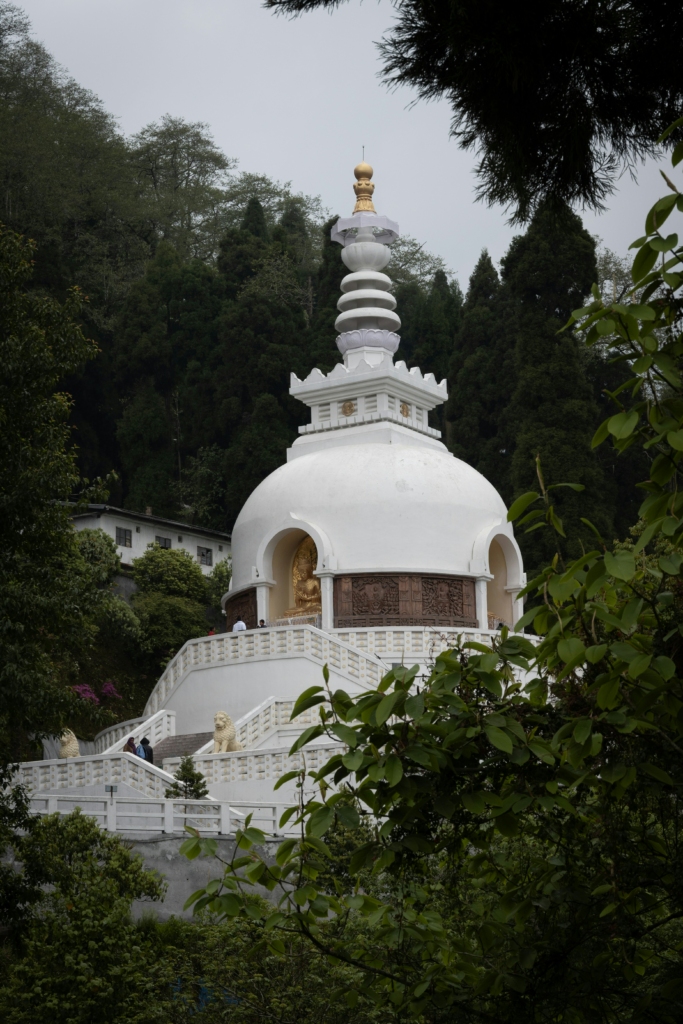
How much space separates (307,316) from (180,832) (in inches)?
1597

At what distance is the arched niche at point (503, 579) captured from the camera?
106 ft

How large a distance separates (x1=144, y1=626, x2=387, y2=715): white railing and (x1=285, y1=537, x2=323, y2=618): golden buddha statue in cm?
323

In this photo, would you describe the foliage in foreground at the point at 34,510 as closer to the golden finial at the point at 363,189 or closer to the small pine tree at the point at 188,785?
the small pine tree at the point at 188,785

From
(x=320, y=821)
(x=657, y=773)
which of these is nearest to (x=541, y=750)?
(x=657, y=773)

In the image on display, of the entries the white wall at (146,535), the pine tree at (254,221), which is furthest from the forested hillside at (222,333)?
the white wall at (146,535)

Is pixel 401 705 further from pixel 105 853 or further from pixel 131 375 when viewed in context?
pixel 131 375

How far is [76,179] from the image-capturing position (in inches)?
2237

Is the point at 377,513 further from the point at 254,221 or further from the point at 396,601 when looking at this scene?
the point at 254,221

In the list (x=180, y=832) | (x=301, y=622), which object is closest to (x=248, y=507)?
(x=301, y=622)

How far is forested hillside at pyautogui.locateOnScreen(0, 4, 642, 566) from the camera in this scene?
43719 mm

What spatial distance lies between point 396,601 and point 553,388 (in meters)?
14.4

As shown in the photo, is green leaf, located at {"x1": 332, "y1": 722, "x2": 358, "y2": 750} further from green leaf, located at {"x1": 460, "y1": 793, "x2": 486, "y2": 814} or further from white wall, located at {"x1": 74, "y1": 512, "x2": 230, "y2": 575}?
white wall, located at {"x1": 74, "y1": 512, "x2": 230, "y2": 575}

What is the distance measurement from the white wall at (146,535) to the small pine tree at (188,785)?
1915 centimetres

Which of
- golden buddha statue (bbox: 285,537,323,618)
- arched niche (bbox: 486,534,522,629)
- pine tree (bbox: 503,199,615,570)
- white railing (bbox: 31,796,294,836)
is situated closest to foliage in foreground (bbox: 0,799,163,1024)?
white railing (bbox: 31,796,294,836)
